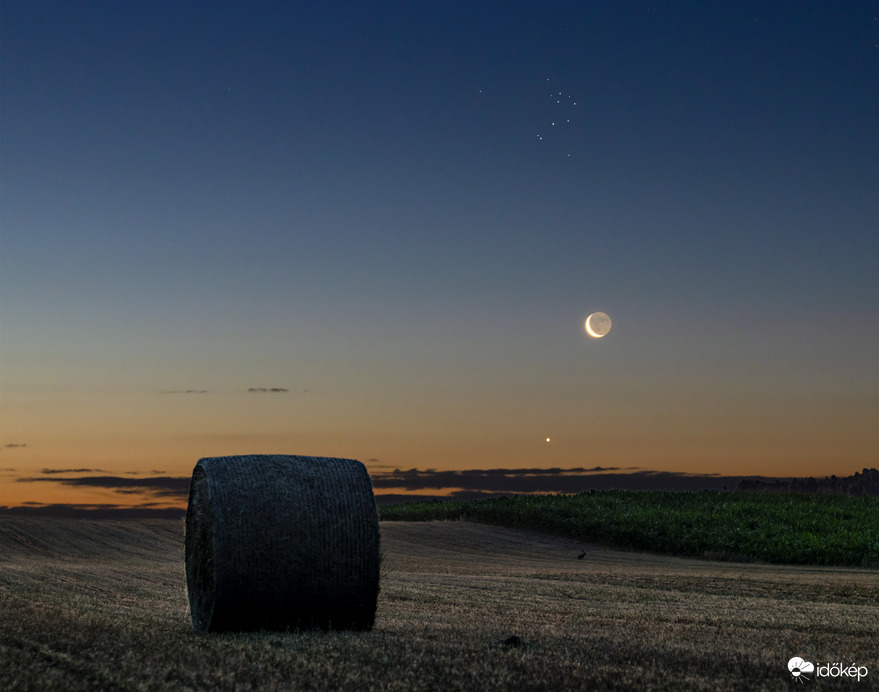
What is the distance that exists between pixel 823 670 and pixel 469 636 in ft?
11.3

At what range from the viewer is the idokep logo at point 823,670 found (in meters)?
7.43

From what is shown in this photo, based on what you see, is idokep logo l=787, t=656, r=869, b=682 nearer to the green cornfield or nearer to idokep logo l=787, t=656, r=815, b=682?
idokep logo l=787, t=656, r=815, b=682

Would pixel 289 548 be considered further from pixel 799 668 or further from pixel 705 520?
pixel 705 520

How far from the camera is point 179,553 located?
30.8 metres

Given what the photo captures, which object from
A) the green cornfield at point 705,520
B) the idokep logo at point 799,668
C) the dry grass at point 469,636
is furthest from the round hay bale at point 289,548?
the green cornfield at point 705,520

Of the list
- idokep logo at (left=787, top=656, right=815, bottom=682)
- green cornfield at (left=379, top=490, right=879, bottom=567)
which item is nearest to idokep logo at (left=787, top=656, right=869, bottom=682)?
idokep logo at (left=787, top=656, right=815, bottom=682)

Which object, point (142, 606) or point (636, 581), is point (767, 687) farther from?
point (636, 581)

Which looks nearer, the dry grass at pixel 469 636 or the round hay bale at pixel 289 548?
the dry grass at pixel 469 636

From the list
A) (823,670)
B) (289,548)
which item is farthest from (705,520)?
(823,670)

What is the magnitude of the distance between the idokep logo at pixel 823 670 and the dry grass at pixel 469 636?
132 millimetres

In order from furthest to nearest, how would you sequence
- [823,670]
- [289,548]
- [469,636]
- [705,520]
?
[705,520]
[289,548]
[469,636]
[823,670]

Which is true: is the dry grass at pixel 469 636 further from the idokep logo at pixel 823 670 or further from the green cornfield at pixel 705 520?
the green cornfield at pixel 705 520

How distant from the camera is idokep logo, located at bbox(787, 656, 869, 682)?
7.43m

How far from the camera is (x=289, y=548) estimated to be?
32.3 feet
